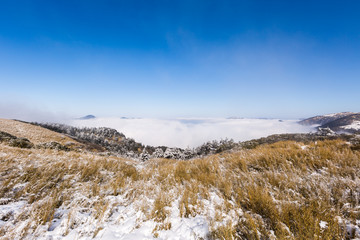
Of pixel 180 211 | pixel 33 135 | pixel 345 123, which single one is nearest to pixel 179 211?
pixel 180 211

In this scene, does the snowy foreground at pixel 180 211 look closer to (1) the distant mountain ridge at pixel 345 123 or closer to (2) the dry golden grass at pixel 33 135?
(2) the dry golden grass at pixel 33 135

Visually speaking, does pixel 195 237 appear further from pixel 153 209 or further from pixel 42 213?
pixel 42 213

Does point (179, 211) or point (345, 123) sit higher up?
point (179, 211)

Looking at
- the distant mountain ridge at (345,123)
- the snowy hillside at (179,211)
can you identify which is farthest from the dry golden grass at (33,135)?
the distant mountain ridge at (345,123)

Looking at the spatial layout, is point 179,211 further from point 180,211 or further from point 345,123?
point 345,123

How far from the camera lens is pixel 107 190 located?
10.5 feet

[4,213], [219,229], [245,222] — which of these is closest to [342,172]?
[245,222]

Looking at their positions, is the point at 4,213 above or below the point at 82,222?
above

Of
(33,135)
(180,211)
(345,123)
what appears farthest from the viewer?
(345,123)

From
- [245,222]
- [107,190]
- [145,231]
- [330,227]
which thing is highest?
[330,227]

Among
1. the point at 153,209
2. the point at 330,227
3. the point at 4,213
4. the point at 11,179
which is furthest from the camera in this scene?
the point at 11,179

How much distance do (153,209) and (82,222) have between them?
1.07 m

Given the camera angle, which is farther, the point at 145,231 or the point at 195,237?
the point at 145,231

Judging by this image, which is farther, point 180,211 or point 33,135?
point 33,135
